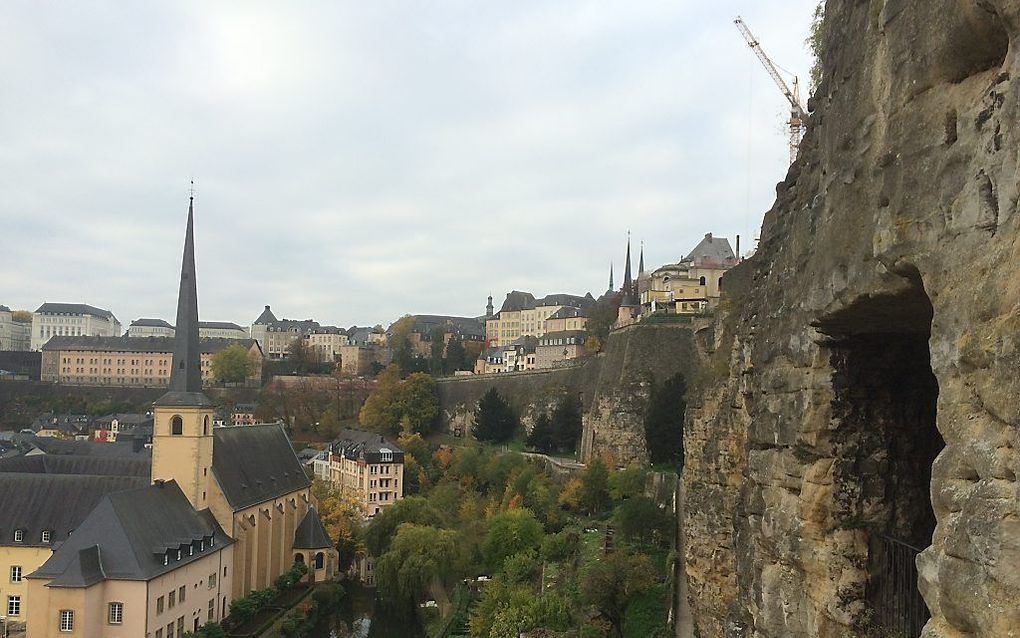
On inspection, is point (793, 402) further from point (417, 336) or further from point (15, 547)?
point (417, 336)

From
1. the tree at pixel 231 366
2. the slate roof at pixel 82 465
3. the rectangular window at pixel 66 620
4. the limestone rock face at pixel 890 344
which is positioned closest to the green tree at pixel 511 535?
the rectangular window at pixel 66 620

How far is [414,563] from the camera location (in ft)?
131

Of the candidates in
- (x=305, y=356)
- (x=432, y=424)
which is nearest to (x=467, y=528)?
(x=432, y=424)

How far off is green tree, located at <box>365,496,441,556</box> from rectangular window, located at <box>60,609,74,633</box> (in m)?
17.9

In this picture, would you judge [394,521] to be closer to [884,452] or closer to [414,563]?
[414,563]

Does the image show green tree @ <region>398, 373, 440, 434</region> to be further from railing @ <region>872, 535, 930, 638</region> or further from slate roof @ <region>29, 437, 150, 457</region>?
railing @ <region>872, 535, 930, 638</region>

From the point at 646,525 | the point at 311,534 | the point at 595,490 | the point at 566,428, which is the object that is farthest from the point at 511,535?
the point at 566,428

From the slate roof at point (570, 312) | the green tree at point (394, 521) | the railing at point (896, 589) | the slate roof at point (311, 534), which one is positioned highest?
the slate roof at point (570, 312)

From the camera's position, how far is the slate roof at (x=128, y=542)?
106 ft

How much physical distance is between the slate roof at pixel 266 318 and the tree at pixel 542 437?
110779mm

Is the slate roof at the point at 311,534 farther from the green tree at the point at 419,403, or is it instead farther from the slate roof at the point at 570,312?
the slate roof at the point at 570,312

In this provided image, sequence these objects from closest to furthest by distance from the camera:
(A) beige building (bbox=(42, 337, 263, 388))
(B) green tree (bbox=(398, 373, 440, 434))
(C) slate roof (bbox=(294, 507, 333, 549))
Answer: (C) slate roof (bbox=(294, 507, 333, 549)) < (B) green tree (bbox=(398, 373, 440, 434)) < (A) beige building (bbox=(42, 337, 263, 388))

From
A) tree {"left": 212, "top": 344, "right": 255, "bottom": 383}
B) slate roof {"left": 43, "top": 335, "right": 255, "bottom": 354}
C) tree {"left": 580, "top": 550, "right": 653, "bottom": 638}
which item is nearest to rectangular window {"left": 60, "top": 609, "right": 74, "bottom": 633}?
tree {"left": 580, "top": 550, "right": 653, "bottom": 638}

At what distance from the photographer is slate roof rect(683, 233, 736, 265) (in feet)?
230
